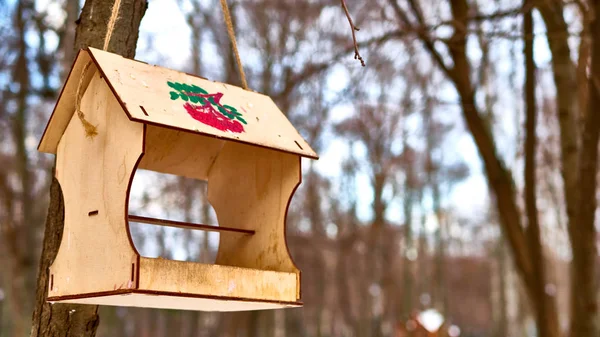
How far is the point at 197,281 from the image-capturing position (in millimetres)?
1998

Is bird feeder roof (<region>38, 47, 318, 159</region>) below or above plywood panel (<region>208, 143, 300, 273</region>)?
above

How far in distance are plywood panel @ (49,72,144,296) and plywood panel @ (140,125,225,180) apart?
0.42m

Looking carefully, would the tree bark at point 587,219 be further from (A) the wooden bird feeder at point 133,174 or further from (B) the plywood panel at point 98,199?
(B) the plywood panel at point 98,199

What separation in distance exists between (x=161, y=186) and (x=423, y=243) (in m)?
11.3

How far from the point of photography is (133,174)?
2.07 m

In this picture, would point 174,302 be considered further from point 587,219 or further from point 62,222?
point 587,219

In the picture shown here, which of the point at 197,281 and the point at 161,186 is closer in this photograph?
the point at 197,281

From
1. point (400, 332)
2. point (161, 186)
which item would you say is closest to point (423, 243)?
point (161, 186)

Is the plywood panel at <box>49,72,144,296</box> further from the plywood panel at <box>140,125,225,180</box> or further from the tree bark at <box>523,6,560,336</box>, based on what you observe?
the tree bark at <box>523,6,560,336</box>

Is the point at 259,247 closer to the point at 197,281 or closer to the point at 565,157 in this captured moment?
the point at 197,281

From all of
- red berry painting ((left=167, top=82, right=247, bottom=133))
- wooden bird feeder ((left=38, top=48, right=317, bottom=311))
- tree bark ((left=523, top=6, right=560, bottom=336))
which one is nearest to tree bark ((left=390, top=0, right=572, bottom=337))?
tree bark ((left=523, top=6, right=560, bottom=336))

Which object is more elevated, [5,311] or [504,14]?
[504,14]

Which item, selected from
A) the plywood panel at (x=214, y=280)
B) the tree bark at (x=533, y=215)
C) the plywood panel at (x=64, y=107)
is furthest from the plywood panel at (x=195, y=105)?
the tree bark at (x=533, y=215)

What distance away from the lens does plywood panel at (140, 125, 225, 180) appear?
2.78 meters
